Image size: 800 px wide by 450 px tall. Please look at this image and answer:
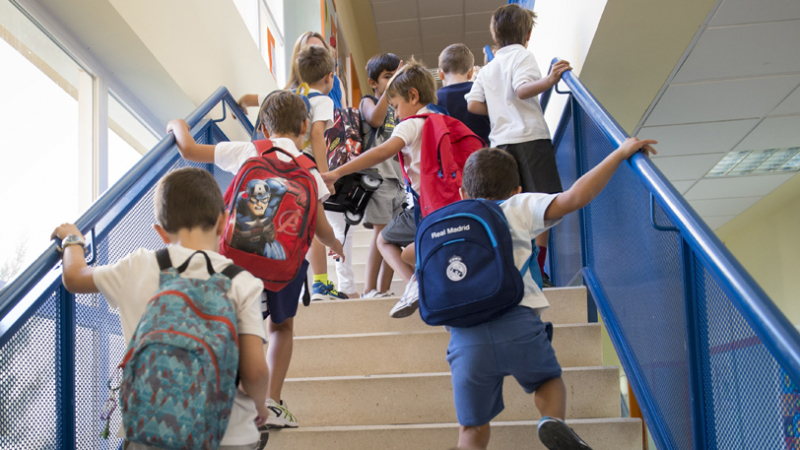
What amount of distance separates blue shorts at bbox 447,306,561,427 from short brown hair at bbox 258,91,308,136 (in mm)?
1103

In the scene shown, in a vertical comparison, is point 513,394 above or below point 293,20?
below

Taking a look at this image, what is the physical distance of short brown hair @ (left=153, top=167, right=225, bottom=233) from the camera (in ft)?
5.21

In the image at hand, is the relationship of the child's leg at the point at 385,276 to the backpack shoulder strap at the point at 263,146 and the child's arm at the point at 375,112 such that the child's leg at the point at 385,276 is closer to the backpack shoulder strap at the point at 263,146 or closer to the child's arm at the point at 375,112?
the child's arm at the point at 375,112

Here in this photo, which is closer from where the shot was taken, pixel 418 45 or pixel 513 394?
pixel 513 394

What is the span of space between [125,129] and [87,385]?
1973 millimetres

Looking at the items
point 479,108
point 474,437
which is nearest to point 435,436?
point 474,437

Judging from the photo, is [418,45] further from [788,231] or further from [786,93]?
[786,93]

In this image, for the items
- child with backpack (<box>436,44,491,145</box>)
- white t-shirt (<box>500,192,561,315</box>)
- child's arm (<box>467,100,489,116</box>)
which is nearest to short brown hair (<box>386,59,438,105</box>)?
child's arm (<box>467,100,489,116</box>)

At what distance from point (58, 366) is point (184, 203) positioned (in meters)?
0.61

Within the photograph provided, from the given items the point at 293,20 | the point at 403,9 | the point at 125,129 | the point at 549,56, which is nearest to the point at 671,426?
the point at 125,129

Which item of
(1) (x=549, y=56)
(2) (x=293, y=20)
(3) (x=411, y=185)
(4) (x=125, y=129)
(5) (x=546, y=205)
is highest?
(2) (x=293, y=20)

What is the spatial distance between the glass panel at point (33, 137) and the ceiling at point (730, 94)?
10.5ft

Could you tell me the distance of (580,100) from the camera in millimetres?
2791

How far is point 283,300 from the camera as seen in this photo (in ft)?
7.53
